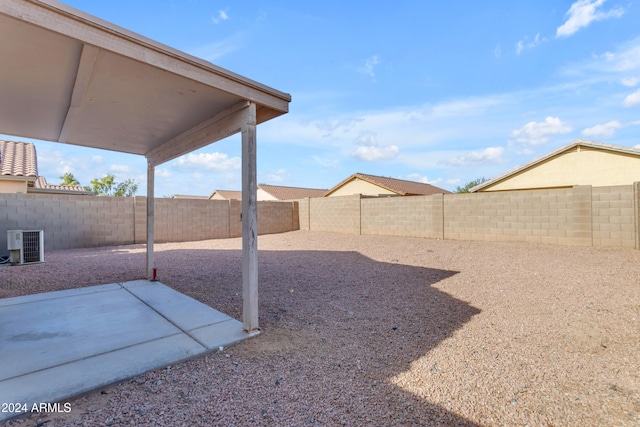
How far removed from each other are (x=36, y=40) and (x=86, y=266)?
5.90 metres

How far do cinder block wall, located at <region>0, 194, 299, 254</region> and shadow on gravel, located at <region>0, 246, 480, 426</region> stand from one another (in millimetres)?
3605

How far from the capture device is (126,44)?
2.09m

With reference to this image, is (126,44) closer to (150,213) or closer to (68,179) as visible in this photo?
(150,213)

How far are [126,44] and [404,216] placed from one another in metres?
10.6

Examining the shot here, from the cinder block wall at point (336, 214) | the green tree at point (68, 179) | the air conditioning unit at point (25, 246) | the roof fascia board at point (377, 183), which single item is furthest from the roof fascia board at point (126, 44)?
the green tree at point (68, 179)

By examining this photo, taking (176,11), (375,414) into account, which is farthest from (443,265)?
(176,11)

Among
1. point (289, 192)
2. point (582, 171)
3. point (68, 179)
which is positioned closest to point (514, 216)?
point (582, 171)

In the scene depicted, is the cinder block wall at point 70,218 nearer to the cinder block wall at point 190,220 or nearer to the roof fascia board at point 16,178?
the cinder block wall at point 190,220

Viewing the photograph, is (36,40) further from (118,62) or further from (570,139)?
(570,139)

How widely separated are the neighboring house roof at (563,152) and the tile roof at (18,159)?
20391 mm

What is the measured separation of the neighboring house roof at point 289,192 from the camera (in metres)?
26.2

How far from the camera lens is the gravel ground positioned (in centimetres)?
177

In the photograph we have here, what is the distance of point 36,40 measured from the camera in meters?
→ 2.00

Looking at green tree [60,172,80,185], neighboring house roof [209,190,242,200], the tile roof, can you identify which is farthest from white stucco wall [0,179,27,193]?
neighboring house roof [209,190,242,200]
